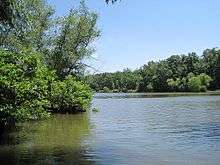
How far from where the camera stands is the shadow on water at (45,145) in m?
20.0

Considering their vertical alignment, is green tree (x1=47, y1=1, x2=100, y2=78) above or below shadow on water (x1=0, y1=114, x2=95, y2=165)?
above

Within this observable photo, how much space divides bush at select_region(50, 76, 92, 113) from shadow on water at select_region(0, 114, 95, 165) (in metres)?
13.7

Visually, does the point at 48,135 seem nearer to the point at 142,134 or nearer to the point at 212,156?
the point at 142,134

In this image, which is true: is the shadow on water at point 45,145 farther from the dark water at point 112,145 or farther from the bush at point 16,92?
the bush at point 16,92

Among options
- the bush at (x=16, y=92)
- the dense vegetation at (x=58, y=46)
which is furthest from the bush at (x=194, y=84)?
the bush at (x=16, y=92)

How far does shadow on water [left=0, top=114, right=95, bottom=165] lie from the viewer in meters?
20.0

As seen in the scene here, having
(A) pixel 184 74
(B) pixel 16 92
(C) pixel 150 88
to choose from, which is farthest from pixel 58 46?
(C) pixel 150 88

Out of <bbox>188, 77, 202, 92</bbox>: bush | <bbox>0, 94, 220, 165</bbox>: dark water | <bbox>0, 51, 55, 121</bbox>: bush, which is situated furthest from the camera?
<bbox>188, 77, 202, 92</bbox>: bush

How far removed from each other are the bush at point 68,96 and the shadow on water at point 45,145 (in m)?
13.7

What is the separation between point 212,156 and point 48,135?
12.2 metres

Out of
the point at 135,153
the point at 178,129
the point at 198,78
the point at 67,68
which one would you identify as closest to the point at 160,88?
the point at 198,78

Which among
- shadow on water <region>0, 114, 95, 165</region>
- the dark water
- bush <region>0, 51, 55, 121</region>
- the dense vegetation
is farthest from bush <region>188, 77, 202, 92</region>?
bush <region>0, 51, 55, 121</region>

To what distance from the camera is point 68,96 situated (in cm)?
4919

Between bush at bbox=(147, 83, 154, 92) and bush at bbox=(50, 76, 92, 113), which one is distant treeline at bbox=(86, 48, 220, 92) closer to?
bush at bbox=(147, 83, 154, 92)
